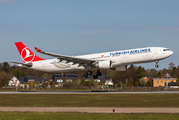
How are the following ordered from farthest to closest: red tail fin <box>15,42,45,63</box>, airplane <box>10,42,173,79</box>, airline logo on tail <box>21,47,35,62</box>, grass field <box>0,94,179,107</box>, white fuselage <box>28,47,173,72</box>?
airline logo on tail <box>21,47,35,62</box> < red tail fin <box>15,42,45,63</box> < airplane <box>10,42,173,79</box> < white fuselage <box>28,47,173,72</box> < grass field <box>0,94,179,107</box>

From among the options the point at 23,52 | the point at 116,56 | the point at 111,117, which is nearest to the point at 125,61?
the point at 116,56

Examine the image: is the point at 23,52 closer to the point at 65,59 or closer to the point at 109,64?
the point at 65,59

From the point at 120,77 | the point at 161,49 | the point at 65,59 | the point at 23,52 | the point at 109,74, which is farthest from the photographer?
the point at 109,74

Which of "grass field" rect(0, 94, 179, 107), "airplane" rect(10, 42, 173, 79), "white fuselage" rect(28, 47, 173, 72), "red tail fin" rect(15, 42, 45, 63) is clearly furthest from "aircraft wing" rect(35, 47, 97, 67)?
"grass field" rect(0, 94, 179, 107)

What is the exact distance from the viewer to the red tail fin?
186 ft

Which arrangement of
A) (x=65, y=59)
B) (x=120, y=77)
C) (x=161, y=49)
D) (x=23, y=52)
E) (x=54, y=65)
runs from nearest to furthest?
(x=161, y=49), (x=65, y=59), (x=54, y=65), (x=23, y=52), (x=120, y=77)

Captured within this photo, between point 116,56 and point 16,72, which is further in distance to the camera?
point 16,72

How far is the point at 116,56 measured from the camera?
159 ft

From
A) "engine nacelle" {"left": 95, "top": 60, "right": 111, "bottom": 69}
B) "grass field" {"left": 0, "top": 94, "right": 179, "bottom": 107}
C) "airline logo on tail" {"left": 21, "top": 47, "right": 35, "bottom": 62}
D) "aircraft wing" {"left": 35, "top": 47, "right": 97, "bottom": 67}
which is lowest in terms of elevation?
"grass field" {"left": 0, "top": 94, "right": 179, "bottom": 107}

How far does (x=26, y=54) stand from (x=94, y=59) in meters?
16.6

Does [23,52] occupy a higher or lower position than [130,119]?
higher

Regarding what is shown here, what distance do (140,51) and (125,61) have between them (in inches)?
133

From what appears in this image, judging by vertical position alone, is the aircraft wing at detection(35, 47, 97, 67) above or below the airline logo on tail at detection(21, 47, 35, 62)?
below

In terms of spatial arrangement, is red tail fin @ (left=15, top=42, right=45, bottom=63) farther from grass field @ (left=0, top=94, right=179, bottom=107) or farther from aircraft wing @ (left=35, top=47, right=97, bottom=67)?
grass field @ (left=0, top=94, right=179, bottom=107)
